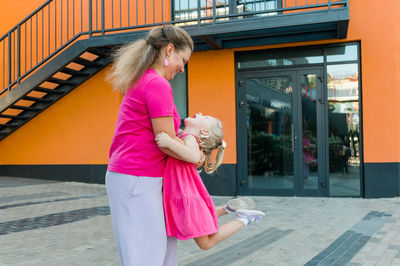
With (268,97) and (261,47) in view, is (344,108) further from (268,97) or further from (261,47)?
(261,47)

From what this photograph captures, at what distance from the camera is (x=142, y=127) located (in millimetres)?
2088

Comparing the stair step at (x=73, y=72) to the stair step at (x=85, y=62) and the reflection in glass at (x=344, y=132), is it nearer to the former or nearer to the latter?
the stair step at (x=85, y=62)

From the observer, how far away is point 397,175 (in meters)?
7.76

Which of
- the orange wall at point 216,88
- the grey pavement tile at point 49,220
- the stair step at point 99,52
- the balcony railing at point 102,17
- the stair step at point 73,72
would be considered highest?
the balcony railing at point 102,17

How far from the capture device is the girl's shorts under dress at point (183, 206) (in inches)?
82.4

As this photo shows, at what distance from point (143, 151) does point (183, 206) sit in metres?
0.35

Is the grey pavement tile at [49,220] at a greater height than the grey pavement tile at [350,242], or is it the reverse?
the grey pavement tile at [49,220]

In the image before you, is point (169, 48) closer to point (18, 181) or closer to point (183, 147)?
point (183, 147)

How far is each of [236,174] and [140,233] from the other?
6.74m

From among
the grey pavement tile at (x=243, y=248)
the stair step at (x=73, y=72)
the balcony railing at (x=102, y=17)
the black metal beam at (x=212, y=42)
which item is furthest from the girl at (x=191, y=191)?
the stair step at (x=73, y=72)

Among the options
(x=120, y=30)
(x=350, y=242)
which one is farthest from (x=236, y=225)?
(x=120, y=30)

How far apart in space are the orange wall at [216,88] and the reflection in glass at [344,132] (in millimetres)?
2033

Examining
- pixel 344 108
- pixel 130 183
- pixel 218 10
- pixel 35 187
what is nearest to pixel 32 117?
pixel 35 187

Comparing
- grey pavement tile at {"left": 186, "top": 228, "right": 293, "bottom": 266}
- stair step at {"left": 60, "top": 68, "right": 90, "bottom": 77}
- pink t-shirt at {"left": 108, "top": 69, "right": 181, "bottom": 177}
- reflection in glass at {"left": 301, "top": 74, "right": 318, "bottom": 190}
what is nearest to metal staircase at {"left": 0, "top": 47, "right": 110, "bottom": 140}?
stair step at {"left": 60, "top": 68, "right": 90, "bottom": 77}
